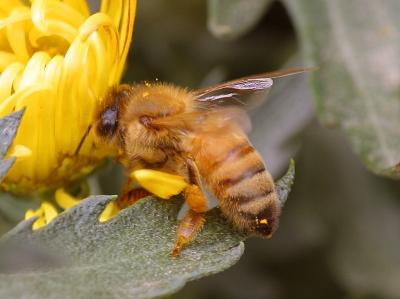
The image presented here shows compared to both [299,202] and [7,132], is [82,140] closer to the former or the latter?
[7,132]

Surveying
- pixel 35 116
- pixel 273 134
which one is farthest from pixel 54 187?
pixel 273 134

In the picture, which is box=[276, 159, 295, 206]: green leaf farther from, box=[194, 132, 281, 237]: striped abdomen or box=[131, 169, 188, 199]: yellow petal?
box=[131, 169, 188, 199]: yellow petal

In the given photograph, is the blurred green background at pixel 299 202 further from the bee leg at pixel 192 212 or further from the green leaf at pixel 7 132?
the green leaf at pixel 7 132

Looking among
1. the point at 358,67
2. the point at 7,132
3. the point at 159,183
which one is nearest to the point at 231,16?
the point at 358,67

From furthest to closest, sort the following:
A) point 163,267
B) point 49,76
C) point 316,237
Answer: point 316,237, point 49,76, point 163,267

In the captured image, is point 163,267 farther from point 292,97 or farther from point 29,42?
point 292,97
